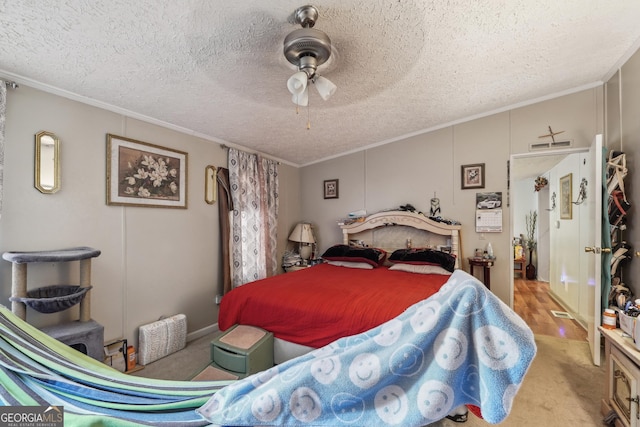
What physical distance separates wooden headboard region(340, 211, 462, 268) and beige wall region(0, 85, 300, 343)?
216cm

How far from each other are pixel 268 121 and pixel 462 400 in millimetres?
2855

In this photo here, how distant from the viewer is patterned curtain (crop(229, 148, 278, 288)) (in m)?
3.46

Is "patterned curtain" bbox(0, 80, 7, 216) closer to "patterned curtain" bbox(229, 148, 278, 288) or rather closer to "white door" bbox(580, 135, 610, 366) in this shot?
"patterned curtain" bbox(229, 148, 278, 288)

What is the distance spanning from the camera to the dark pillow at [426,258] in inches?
127

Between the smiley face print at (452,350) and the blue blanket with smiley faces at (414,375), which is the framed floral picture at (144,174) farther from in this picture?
the smiley face print at (452,350)

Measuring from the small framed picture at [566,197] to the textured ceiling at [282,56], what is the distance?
1.69m

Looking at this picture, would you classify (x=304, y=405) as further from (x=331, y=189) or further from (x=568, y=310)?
(x=568, y=310)

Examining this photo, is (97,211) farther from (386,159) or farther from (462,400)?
(386,159)

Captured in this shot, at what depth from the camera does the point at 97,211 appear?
2.33 m

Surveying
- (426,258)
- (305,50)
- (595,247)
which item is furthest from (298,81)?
(595,247)

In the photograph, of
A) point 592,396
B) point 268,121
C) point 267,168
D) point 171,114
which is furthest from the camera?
point 267,168

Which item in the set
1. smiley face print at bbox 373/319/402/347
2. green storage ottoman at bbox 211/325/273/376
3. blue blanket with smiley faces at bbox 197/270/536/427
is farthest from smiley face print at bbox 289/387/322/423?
green storage ottoman at bbox 211/325/273/376

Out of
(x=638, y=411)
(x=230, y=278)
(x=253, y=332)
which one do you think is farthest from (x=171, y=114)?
(x=638, y=411)

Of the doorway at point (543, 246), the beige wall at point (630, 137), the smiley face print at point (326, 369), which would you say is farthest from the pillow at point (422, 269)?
the smiley face print at point (326, 369)
